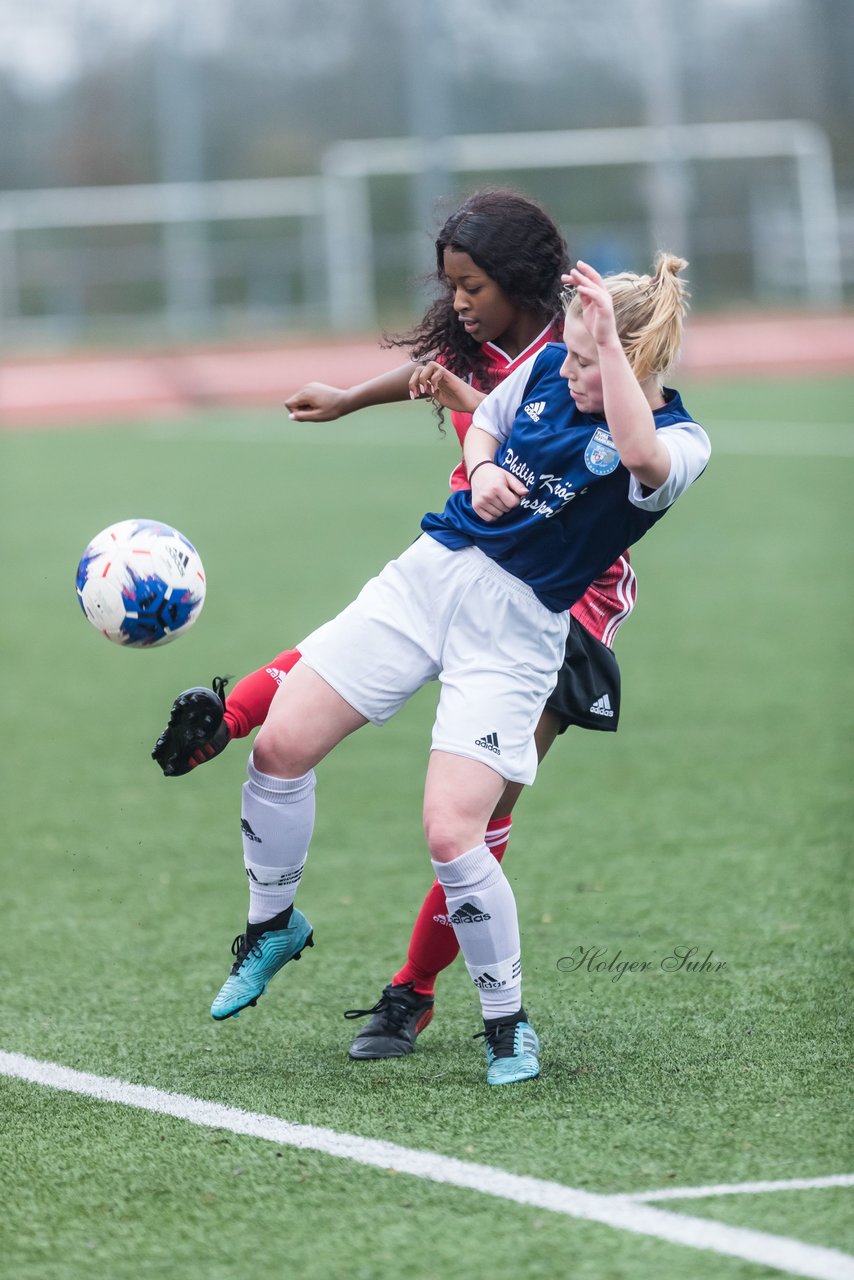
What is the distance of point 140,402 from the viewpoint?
27047mm

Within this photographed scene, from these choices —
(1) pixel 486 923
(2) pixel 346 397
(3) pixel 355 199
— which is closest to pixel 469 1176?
(1) pixel 486 923

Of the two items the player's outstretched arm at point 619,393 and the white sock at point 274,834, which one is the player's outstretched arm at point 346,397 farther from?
the white sock at point 274,834

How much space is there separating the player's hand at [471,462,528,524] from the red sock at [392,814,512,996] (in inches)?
31.0

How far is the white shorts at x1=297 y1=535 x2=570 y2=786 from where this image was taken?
11.7 feet

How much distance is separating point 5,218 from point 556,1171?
112 ft

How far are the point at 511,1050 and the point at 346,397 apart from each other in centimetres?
150

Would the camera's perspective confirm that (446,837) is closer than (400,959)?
Yes

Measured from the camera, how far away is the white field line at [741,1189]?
298 cm

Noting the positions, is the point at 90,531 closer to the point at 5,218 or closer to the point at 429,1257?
the point at 429,1257

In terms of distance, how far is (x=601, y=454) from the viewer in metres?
3.48

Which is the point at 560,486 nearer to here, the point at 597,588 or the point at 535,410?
the point at 535,410

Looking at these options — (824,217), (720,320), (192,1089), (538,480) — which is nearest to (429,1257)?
(192,1089)

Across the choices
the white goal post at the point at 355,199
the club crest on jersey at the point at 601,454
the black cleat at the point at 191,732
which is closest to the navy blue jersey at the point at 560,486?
the club crest on jersey at the point at 601,454

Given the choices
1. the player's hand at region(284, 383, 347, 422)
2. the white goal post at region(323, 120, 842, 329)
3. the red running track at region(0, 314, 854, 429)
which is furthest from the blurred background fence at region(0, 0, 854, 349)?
the player's hand at region(284, 383, 347, 422)
